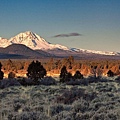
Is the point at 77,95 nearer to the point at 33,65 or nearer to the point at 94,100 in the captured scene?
the point at 94,100

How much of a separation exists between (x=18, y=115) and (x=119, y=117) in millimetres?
3330

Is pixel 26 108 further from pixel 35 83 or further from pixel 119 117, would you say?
pixel 35 83

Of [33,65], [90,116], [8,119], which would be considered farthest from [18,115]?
[33,65]

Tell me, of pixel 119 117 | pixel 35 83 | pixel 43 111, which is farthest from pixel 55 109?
pixel 35 83

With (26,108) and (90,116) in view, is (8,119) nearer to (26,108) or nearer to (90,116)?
(26,108)

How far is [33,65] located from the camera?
106 ft

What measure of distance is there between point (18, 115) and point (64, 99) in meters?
4.50

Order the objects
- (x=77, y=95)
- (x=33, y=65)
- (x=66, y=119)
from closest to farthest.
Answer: (x=66, y=119), (x=77, y=95), (x=33, y=65)

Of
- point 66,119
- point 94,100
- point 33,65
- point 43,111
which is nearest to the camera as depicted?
point 66,119

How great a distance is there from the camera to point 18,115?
10.5 meters

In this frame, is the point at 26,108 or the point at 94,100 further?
the point at 94,100

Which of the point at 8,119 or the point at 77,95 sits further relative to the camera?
the point at 77,95

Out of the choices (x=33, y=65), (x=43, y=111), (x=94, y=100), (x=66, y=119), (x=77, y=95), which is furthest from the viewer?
(x=33, y=65)

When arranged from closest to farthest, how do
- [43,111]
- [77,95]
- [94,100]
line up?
[43,111], [94,100], [77,95]
